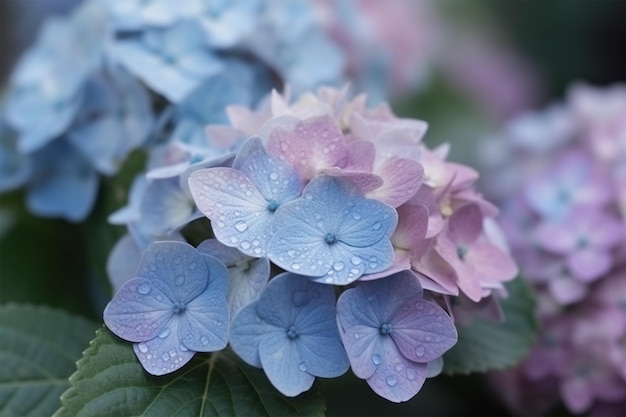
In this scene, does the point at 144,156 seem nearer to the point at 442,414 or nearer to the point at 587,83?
the point at 442,414

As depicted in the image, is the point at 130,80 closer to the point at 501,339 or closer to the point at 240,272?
the point at 240,272

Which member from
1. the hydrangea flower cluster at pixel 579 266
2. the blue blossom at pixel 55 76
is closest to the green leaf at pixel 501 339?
the hydrangea flower cluster at pixel 579 266

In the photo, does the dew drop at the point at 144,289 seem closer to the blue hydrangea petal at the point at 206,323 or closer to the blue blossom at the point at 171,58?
the blue hydrangea petal at the point at 206,323

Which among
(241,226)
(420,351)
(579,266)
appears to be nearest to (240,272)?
(241,226)

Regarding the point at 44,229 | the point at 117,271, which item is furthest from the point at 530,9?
the point at 117,271

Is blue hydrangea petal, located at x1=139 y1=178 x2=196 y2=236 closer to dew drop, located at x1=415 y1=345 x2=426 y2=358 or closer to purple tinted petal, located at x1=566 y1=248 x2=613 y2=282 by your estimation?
dew drop, located at x1=415 y1=345 x2=426 y2=358

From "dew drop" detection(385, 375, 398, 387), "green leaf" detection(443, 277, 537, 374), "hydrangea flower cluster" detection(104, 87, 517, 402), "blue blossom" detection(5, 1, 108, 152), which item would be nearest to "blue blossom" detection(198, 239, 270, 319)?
"hydrangea flower cluster" detection(104, 87, 517, 402)
